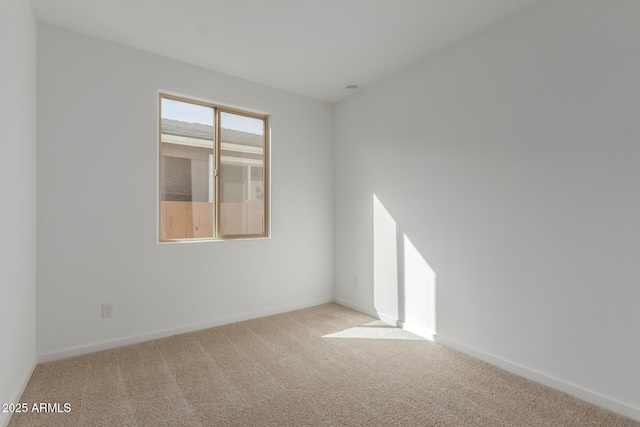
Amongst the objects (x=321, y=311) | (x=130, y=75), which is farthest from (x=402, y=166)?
(x=130, y=75)

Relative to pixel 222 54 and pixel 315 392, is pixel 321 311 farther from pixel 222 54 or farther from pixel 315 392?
pixel 222 54

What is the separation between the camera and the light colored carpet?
1.87 metres

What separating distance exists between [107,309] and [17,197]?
1.21 meters

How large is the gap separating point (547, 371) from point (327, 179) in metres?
2.94

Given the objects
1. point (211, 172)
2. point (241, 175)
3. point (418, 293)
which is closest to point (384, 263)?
point (418, 293)

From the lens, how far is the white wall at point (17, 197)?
68.7 inches

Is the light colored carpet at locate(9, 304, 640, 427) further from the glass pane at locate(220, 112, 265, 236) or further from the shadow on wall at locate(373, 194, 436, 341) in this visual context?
the glass pane at locate(220, 112, 265, 236)

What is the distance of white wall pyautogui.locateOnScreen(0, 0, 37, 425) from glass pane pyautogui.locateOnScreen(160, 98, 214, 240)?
39.0 inches

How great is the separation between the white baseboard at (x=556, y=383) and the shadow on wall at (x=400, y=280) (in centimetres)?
39

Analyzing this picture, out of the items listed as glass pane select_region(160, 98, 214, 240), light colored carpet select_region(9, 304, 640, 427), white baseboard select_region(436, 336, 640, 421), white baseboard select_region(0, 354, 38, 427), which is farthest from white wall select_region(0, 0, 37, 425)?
white baseboard select_region(436, 336, 640, 421)

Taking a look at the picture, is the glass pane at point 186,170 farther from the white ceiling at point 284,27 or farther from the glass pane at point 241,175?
the white ceiling at point 284,27

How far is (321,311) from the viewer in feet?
12.8

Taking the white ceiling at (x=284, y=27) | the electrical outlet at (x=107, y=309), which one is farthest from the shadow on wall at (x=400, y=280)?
the electrical outlet at (x=107, y=309)

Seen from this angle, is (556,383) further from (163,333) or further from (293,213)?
(163,333)
